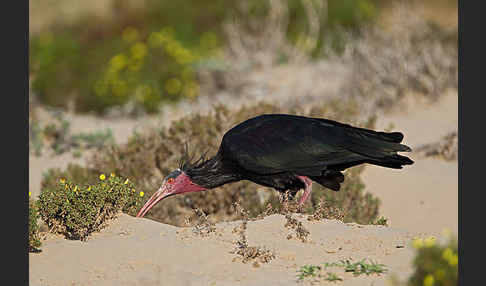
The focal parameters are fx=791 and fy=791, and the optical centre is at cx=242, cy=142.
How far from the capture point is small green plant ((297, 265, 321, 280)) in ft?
17.1

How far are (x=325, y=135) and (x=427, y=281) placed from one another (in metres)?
3.03

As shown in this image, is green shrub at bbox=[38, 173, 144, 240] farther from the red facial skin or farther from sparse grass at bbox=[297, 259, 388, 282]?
sparse grass at bbox=[297, 259, 388, 282]

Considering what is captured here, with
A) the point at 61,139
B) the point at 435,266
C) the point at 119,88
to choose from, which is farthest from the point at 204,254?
the point at 119,88

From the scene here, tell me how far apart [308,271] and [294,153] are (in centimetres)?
160

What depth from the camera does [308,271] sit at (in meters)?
5.27

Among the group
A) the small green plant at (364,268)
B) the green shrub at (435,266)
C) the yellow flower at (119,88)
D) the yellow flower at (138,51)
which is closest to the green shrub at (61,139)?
the yellow flower at (119,88)

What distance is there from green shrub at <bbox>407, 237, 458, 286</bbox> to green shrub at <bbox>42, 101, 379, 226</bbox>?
363 cm

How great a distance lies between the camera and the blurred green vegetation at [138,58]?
14781 mm

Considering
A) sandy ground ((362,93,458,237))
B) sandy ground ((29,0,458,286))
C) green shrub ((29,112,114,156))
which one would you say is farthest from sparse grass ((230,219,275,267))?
green shrub ((29,112,114,156))

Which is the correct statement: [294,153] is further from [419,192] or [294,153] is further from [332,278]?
[419,192]

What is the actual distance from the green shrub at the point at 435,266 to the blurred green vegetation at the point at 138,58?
10.7 meters

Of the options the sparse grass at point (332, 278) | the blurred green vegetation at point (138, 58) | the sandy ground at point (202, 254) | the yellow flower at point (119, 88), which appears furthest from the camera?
the blurred green vegetation at point (138, 58)

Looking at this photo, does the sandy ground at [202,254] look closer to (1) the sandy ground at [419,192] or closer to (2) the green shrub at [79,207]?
(2) the green shrub at [79,207]

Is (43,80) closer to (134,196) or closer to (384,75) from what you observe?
(384,75)
